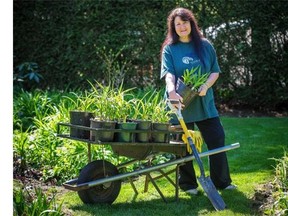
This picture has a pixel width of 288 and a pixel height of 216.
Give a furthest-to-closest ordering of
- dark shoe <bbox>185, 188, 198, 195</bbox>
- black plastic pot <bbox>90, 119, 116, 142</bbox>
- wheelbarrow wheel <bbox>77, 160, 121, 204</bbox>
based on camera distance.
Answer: dark shoe <bbox>185, 188, 198, 195</bbox>, wheelbarrow wheel <bbox>77, 160, 121, 204</bbox>, black plastic pot <bbox>90, 119, 116, 142</bbox>

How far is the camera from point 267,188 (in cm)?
492

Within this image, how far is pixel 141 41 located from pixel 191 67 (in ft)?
15.1

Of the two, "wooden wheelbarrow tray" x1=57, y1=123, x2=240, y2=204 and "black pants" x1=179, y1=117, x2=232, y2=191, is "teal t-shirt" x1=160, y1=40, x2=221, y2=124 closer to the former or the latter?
"black pants" x1=179, y1=117, x2=232, y2=191

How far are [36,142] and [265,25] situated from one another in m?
4.56

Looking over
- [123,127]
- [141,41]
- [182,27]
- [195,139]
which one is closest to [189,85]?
[195,139]

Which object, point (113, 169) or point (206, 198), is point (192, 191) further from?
point (113, 169)

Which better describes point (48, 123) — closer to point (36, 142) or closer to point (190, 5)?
point (36, 142)

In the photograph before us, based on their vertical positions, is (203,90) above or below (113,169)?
above

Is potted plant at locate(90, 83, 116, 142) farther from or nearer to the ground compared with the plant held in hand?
nearer to the ground

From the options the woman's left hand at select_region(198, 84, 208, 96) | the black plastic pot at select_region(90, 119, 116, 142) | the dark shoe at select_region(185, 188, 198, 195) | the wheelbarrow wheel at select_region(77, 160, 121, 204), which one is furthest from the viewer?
the dark shoe at select_region(185, 188, 198, 195)

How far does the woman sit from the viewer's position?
4.85 metres

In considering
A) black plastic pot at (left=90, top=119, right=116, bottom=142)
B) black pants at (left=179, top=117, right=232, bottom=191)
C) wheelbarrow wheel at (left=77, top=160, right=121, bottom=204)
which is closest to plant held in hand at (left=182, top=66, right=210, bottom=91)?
black pants at (left=179, top=117, right=232, bottom=191)

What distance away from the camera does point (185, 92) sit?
4578 mm

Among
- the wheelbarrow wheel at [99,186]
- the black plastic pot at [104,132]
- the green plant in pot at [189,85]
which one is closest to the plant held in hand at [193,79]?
the green plant in pot at [189,85]
